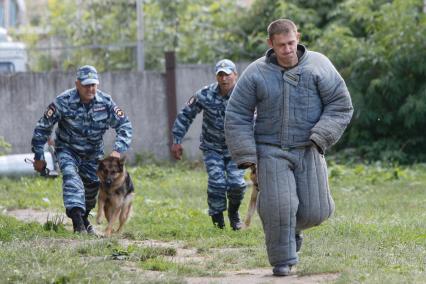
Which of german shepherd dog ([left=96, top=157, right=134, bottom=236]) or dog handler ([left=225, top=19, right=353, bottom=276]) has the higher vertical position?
dog handler ([left=225, top=19, right=353, bottom=276])

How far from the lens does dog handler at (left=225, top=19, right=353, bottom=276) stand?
7969 mm

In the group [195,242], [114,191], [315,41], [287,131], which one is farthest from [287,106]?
[315,41]

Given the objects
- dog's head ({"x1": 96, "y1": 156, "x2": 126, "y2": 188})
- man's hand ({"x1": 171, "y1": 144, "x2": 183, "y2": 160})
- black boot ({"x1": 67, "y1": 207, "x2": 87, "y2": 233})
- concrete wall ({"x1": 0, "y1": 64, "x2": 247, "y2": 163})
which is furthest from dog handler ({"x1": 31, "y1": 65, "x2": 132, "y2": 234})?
concrete wall ({"x1": 0, "y1": 64, "x2": 247, "y2": 163})

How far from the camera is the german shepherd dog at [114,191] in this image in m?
11.2

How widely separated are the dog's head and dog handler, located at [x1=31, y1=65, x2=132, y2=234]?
17cm

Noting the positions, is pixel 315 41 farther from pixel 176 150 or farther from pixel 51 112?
pixel 51 112

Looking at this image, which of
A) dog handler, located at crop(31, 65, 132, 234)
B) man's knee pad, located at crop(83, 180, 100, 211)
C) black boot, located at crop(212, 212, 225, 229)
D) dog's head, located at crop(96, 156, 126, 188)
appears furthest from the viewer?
black boot, located at crop(212, 212, 225, 229)

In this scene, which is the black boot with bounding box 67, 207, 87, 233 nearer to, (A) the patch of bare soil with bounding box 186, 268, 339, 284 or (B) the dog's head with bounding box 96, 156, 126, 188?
(B) the dog's head with bounding box 96, 156, 126, 188

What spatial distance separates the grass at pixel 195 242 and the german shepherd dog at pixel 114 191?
28cm

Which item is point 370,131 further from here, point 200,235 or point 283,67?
point 283,67

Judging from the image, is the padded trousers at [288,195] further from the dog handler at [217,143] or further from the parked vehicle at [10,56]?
the parked vehicle at [10,56]

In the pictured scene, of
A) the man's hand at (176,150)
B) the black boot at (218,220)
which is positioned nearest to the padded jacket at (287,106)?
the man's hand at (176,150)

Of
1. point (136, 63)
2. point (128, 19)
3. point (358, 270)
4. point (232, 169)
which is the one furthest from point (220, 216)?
point (128, 19)

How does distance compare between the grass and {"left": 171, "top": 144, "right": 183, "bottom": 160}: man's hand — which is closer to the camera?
the grass
